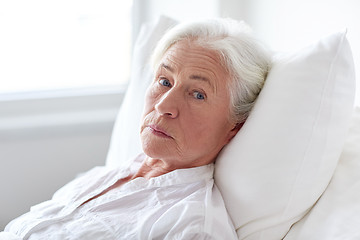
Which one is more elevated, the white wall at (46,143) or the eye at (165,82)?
the eye at (165,82)

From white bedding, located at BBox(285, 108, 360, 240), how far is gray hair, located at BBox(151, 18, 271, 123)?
0.27 m

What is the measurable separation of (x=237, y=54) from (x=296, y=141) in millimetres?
274

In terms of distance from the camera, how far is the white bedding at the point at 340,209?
3.72 ft

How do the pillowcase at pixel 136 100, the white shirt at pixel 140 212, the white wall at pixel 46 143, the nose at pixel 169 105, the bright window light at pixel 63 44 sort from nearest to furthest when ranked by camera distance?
1. the white shirt at pixel 140 212
2. the nose at pixel 169 105
3. the pillowcase at pixel 136 100
4. the white wall at pixel 46 143
5. the bright window light at pixel 63 44

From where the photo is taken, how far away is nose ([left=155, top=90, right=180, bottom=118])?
135 centimetres

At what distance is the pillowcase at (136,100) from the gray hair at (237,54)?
1.36ft

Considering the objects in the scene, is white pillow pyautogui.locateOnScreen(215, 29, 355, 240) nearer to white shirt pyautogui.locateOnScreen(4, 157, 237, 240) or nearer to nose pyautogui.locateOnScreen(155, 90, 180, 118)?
white shirt pyautogui.locateOnScreen(4, 157, 237, 240)

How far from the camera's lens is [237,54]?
1.36m

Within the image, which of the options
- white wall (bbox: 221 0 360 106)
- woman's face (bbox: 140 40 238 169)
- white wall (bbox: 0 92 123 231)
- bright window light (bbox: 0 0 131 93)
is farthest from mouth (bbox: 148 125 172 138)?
bright window light (bbox: 0 0 131 93)

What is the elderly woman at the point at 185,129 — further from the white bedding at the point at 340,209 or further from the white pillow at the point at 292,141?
the white bedding at the point at 340,209

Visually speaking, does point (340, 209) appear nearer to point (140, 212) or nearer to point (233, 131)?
point (233, 131)

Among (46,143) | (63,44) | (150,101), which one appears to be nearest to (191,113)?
(150,101)

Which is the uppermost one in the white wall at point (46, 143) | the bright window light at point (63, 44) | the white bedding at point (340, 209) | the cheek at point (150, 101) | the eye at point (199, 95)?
the eye at point (199, 95)

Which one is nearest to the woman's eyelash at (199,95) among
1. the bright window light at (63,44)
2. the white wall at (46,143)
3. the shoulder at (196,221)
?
the shoulder at (196,221)
